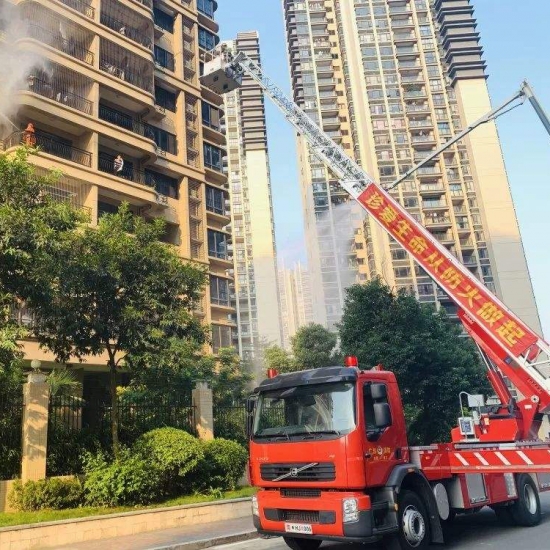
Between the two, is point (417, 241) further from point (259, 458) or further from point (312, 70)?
point (312, 70)

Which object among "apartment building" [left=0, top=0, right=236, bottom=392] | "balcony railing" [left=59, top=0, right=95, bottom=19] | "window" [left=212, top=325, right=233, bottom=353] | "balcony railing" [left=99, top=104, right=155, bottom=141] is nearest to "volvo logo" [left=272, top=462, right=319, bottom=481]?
"apartment building" [left=0, top=0, right=236, bottom=392]

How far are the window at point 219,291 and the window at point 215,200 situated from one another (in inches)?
198

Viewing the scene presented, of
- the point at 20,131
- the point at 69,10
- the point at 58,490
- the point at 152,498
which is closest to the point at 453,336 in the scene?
the point at 152,498

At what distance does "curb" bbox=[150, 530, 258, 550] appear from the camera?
910 centimetres

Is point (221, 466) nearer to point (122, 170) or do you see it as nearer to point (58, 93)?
point (122, 170)

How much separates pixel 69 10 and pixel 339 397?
28.1 meters

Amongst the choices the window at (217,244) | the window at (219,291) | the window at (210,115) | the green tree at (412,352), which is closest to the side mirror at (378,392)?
the green tree at (412,352)

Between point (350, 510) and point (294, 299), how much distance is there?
5259 inches

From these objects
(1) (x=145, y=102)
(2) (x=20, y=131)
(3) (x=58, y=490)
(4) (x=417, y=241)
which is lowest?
(3) (x=58, y=490)

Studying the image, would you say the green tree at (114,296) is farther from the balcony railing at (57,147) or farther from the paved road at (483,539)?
the balcony railing at (57,147)

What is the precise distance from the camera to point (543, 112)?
1033 cm

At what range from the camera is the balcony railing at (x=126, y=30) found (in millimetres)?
31062

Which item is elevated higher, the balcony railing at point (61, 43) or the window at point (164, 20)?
the window at point (164, 20)

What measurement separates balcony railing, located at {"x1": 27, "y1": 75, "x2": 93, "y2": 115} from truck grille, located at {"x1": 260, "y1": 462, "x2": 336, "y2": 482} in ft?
78.1
